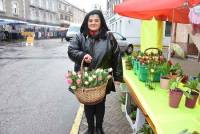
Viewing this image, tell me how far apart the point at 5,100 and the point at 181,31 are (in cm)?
974

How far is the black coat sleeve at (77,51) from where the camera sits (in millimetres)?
3622

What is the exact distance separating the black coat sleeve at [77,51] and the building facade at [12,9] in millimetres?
38783

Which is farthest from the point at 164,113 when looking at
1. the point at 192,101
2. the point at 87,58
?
the point at 87,58

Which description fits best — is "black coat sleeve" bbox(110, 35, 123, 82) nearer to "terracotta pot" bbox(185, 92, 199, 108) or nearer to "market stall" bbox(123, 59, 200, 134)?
"market stall" bbox(123, 59, 200, 134)

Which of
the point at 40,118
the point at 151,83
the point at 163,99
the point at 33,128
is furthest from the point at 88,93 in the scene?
the point at 40,118

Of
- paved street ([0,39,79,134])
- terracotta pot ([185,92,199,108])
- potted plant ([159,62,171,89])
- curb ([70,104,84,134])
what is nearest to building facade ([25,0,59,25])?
paved street ([0,39,79,134])

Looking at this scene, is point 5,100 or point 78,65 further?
point 5,100

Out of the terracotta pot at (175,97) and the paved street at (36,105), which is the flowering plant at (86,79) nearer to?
the terracotta pot at (175,97)

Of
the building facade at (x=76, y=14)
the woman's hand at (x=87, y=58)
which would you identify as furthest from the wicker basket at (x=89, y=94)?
the building facade at (x=76, y=14)

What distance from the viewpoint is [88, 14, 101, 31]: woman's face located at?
3662mm

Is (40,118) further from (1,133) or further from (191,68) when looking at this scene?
(191,68)

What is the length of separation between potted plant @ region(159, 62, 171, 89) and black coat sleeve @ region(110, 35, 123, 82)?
0.59m

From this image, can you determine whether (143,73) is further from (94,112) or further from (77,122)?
(77,122)

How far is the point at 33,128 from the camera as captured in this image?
15.6 feet
